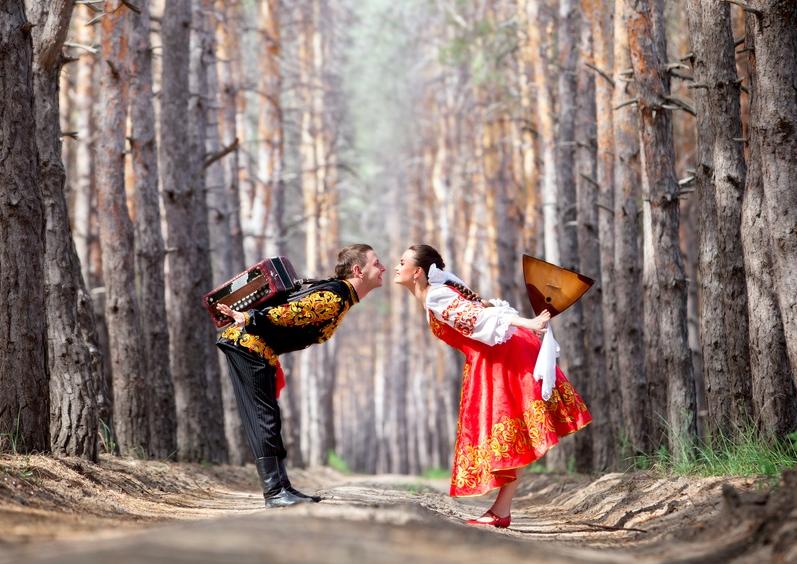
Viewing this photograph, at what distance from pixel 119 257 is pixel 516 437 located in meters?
6.02

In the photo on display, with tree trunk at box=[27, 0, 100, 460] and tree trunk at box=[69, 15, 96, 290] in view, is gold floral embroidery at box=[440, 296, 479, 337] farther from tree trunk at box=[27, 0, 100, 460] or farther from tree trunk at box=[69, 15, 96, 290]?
tree trunk at box=[69, 15, 96, 290]

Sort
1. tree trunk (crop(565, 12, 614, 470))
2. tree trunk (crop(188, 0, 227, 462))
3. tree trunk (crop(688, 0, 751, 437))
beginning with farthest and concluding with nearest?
tree trunk (crop(188, 0, 227, 462)) < tree trunk (crop(565, 12, 614, 470)) < tree trunk (crop(688, 0, 751, 437))

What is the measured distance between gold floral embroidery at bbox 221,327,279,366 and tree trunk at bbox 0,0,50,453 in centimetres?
139

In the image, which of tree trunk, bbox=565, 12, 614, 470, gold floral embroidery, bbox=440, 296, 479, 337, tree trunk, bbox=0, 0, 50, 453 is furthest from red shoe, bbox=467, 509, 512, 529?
tree trunk, bbox=565, 12, 614, 470

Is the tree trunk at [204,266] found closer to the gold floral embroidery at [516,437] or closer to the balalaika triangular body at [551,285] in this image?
the gold floral embroidery at [516,437]

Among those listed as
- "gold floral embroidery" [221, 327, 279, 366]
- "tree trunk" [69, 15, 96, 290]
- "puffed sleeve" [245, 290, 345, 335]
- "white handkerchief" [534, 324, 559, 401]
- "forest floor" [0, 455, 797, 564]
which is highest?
"tree trunk" [69, 15, 96, 290]

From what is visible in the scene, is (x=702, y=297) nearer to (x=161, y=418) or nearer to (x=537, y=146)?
(x=161, y=418)

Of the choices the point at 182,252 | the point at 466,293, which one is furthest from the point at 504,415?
the point at 182,252

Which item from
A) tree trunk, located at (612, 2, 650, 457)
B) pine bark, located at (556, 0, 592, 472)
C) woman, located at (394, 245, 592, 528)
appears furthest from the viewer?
pine bark, located at (556, 0, 592, 472)

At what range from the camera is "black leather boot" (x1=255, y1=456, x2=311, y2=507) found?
317 inches

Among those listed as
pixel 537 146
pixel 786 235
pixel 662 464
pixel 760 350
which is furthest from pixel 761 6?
pixel 537 146

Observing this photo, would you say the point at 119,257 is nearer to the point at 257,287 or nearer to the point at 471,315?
the point at 257,287

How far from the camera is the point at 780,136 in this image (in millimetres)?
7559

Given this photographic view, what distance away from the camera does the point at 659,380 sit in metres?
12.0
